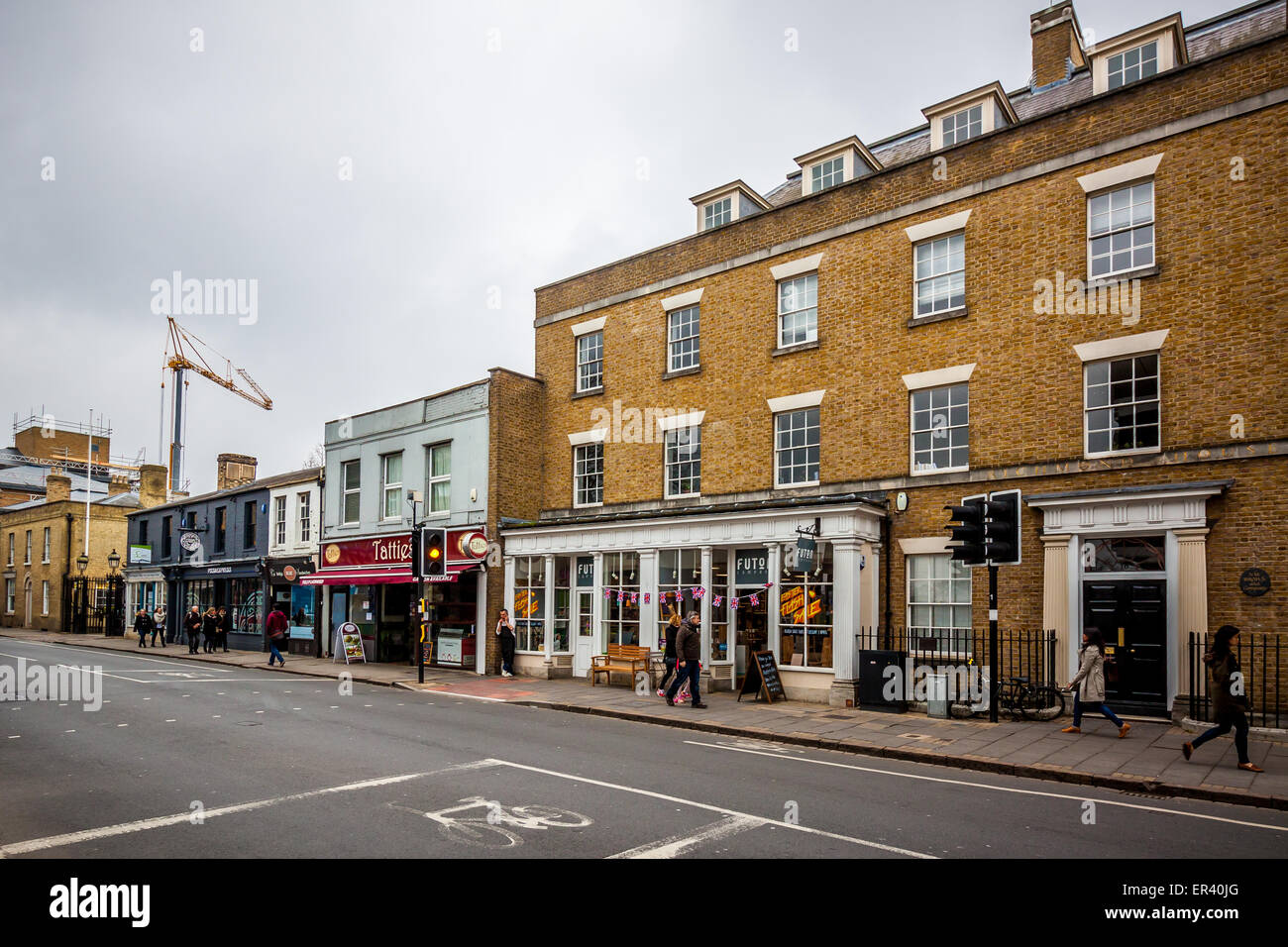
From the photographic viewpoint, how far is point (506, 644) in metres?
22.2

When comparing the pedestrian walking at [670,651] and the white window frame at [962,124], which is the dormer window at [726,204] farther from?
the pedestrian walking at [670,651]

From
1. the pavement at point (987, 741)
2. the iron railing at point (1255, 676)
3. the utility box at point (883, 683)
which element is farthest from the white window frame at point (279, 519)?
the iron railing at point (1255, 676)

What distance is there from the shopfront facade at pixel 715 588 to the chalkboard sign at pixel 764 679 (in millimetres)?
451

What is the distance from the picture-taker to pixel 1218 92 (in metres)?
14.4

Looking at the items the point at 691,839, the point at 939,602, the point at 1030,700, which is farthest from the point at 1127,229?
the point at 691,839

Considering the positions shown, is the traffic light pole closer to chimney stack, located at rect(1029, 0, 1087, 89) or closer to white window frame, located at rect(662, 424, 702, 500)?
white window frame, located at rect(662, 424, 702, 500)

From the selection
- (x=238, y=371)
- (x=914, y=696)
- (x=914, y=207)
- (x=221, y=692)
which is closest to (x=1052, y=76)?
(x=914, y=207)

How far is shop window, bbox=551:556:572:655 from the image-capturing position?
22484 mm

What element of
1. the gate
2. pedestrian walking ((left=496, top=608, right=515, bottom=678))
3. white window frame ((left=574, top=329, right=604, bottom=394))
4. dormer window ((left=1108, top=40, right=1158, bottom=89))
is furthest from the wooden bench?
the gate

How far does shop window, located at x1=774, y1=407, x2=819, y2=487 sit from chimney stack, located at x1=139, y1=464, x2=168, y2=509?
4305cm

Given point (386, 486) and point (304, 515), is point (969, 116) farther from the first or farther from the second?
point (304, 515)

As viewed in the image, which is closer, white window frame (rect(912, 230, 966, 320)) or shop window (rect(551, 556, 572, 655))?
white window frame (rect(912, 230, 966, 320))

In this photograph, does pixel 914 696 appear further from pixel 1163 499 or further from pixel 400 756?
pixel 400 756
